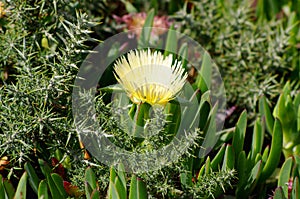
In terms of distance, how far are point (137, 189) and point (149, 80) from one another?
0.99 ft

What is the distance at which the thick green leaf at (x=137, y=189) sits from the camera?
4.29 ft

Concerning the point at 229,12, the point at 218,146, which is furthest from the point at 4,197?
the point at 229,12

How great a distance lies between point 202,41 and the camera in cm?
221

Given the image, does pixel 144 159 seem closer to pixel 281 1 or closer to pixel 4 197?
pixel 4 197

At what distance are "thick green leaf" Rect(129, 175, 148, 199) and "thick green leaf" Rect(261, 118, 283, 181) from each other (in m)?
0.50

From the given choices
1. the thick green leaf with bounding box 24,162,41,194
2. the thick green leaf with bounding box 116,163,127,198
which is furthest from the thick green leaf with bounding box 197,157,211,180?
the thick green leaf with bounding box 24,162,41,194

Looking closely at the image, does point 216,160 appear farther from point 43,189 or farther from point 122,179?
point 43,189

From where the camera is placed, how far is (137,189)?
132 cm

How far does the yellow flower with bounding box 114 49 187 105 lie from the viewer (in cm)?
140

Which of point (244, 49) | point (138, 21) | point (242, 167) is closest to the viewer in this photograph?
Answer: point (242, 167)

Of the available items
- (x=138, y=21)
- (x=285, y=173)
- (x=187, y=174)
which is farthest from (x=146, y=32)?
(x=285, y=173)

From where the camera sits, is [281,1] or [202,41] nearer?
[202,41]

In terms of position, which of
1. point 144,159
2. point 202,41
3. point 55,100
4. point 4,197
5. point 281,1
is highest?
point 281,1

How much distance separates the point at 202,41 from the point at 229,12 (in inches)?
9.3
